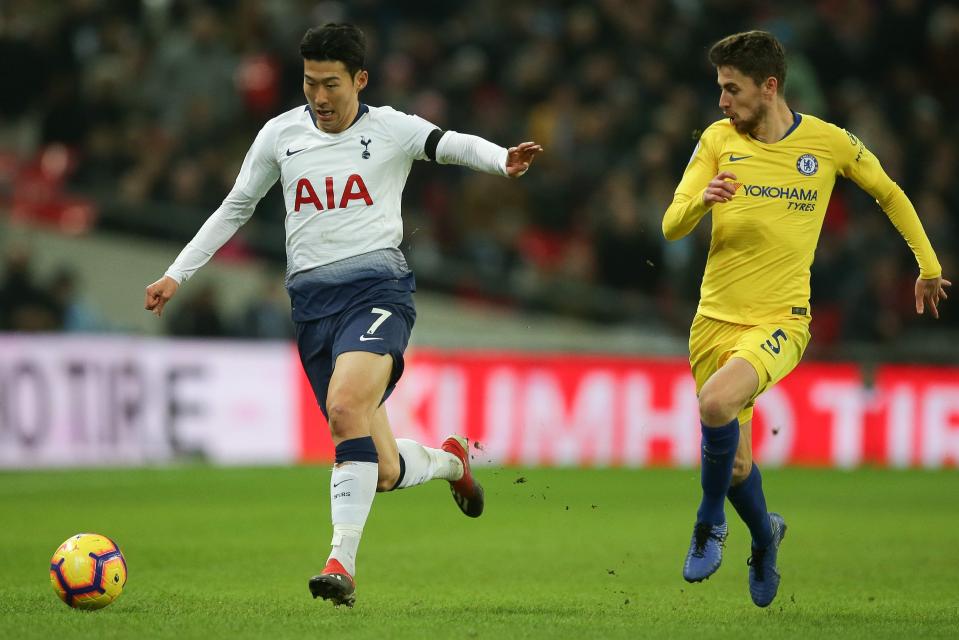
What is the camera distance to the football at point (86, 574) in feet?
22.2

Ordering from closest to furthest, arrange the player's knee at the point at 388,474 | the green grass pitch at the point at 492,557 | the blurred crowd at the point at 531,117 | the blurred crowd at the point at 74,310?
1. the green grass pitch at the point at 492,557
2. the player's knee at the point at 388,474
3. the blurred crowd at the point at 74,310
4. the blurred crowd at the point at 531,117

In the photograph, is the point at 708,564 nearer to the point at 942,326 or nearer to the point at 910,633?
the point at 910,633

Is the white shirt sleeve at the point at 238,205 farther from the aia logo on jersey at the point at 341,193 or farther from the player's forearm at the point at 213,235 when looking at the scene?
the aia logo on jersey at the point at 341,193

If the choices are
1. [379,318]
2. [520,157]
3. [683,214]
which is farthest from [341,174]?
[683,214]

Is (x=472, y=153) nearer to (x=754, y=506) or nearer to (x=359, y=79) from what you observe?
(x=359, y=79)

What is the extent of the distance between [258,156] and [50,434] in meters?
8.47

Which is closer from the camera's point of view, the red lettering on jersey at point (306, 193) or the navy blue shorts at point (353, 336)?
the navy blue shorts at point (353, 336)

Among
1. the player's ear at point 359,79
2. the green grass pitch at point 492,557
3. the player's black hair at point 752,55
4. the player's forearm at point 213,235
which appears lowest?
the green grass pitch at point 492,557

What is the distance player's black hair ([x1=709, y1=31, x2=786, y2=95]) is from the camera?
7.12 metres

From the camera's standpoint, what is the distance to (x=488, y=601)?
7484 mm

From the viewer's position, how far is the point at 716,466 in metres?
7.13

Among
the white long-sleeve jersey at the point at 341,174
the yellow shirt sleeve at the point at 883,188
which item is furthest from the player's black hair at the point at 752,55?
the white long-sleeve jersey at the point at 341,174

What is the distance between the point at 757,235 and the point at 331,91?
2.13 m

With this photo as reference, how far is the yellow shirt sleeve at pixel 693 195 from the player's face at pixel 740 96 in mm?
218
